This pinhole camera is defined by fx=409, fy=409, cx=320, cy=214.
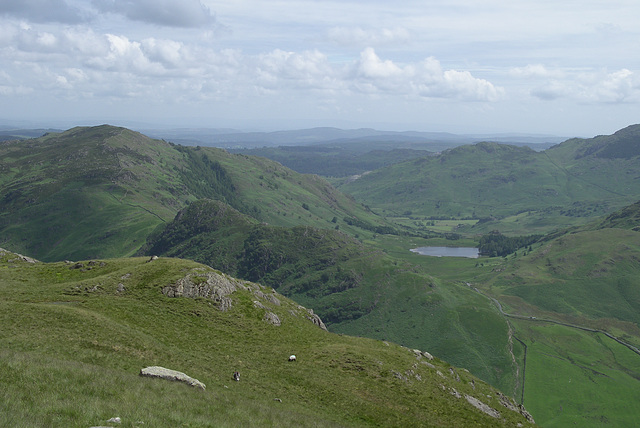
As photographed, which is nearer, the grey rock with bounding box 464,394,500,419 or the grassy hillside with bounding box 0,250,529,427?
the grassy hillside with bounding box 0,250,529,427

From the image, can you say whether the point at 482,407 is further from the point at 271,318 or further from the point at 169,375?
the point at 169,375

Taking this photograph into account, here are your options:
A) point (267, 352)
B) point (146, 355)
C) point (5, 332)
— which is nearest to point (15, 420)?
point (146, 355)

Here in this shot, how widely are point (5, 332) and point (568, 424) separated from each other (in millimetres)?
201365

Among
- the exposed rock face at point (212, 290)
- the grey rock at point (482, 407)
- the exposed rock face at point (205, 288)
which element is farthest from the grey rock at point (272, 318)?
the grey rock at point (482, 407)

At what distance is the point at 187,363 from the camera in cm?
5444

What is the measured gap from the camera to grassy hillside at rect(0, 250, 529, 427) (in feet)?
112

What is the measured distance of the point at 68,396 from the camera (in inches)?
1288

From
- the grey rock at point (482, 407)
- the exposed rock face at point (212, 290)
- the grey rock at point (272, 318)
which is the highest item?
the exposed rock face at point (212, 290)

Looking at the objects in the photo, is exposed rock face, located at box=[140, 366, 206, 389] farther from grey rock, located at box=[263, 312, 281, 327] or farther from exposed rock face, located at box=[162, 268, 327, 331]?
grey rock, located at box=[263, 312, 281, 327]

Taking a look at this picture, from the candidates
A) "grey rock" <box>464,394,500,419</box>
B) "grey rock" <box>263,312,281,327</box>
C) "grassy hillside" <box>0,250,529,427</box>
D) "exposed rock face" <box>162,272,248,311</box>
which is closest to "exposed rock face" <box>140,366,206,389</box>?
"grassy hillside" <box>0,250,529,427</box>

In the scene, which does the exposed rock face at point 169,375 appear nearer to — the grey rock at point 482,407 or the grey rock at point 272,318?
the grey rock at point 272,318

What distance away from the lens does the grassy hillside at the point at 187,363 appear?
112ft

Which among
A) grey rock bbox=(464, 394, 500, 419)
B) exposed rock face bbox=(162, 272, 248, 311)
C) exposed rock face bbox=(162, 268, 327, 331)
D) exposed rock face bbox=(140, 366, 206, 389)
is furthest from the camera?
exposed rock face bbox=(162, 268, 327, 331)

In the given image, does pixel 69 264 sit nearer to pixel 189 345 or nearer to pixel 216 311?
pixel 216 311
